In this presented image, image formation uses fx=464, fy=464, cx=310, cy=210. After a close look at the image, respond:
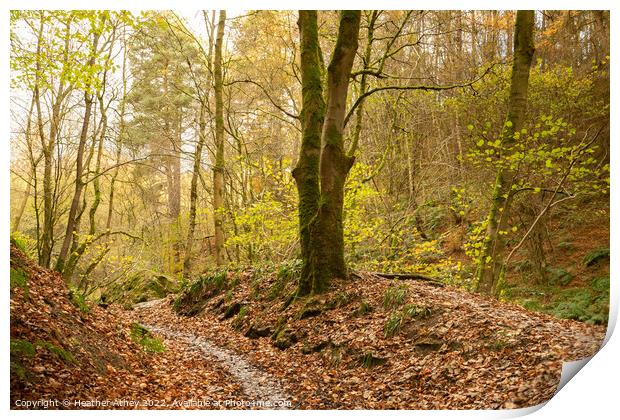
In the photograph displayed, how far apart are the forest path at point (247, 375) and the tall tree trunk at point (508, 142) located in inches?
159

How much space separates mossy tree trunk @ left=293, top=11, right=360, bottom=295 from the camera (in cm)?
745

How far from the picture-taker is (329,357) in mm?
6129

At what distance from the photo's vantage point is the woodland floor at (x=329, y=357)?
455 cm

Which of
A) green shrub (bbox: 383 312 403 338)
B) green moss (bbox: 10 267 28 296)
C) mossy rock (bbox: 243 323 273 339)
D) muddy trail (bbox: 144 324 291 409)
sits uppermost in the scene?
green moss (bbox: 10 267 28 296)

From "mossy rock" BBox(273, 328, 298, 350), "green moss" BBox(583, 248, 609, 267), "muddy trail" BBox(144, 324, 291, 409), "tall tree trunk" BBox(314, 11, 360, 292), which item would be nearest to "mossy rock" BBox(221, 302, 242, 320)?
"muddy trail" BBox(144, 324, 291, 409)

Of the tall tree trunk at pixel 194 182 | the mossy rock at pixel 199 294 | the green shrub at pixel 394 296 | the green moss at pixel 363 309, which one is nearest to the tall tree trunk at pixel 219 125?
the tall tree trunk at pixel 194 182

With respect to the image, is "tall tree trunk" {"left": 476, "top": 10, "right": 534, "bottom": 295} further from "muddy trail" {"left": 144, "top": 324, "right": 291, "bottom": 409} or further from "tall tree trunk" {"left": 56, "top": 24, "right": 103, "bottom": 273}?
"tall tree trunk" {"left": 56, "top": 24, "right": 103, "bottom": 273}

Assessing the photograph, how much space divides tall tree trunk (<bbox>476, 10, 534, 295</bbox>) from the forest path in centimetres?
405

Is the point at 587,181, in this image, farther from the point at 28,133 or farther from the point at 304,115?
the point at 28,133

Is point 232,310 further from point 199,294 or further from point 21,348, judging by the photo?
point 21,348

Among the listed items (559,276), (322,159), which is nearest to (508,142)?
(559,276)

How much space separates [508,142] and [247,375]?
17.9 ft

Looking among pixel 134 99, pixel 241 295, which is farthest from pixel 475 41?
pixel 134 99

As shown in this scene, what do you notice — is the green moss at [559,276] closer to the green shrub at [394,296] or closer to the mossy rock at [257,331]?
the green shrub at [394,296]
